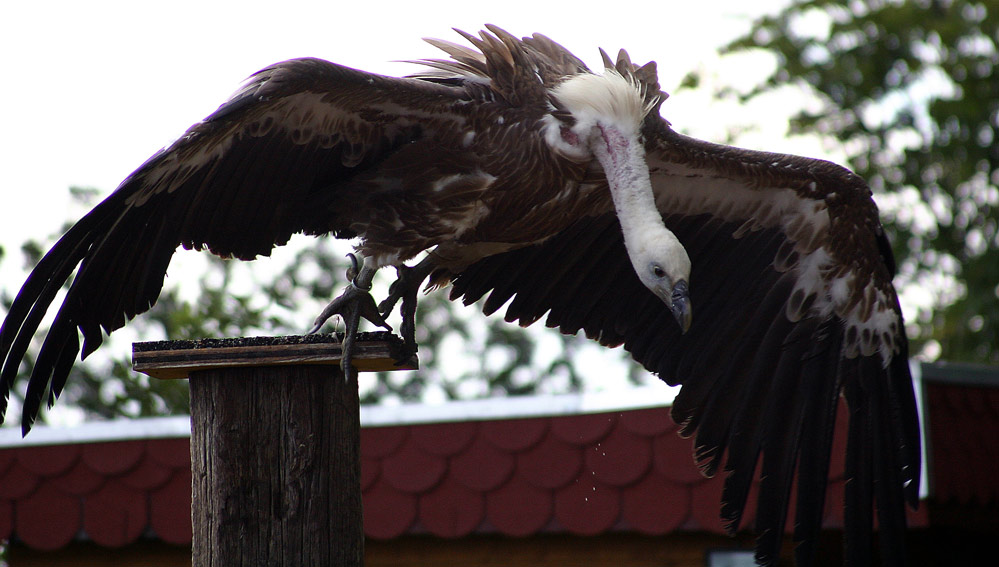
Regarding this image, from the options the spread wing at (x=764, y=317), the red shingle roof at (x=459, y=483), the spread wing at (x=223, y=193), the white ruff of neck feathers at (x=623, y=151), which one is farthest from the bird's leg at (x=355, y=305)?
the red shingle roof at (x=459, y=483)

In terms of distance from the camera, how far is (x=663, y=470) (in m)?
6.11

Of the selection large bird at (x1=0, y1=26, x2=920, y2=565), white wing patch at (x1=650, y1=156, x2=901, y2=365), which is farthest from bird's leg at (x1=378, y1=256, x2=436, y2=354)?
white wing patch at (x1=650, y1=156, x2=901, y2=365)

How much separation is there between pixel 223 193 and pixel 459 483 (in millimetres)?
2997

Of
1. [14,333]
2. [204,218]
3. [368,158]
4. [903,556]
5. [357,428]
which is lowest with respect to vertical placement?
[903,556]

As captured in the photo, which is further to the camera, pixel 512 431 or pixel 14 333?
pixel 512 431

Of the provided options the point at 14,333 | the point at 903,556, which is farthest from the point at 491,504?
the point at 14,333

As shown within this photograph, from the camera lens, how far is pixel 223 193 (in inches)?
150

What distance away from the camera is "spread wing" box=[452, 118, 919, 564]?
439 cm

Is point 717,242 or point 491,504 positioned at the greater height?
point 717,242

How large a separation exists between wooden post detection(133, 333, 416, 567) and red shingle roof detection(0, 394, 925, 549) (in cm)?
299

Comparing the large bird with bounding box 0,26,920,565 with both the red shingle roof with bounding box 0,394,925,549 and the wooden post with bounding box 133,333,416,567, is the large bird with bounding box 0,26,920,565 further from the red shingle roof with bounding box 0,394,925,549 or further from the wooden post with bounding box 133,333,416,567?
the red shingle roof with bounding box 0,394,925,549

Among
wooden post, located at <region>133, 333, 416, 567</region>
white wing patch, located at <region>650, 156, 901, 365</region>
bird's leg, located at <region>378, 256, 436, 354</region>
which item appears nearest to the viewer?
wooden post, located at <region>133, 333, 416, 567</region>

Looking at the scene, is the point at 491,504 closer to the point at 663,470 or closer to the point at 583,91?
the point at 663,470

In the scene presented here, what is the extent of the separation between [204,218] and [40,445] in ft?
12.0
